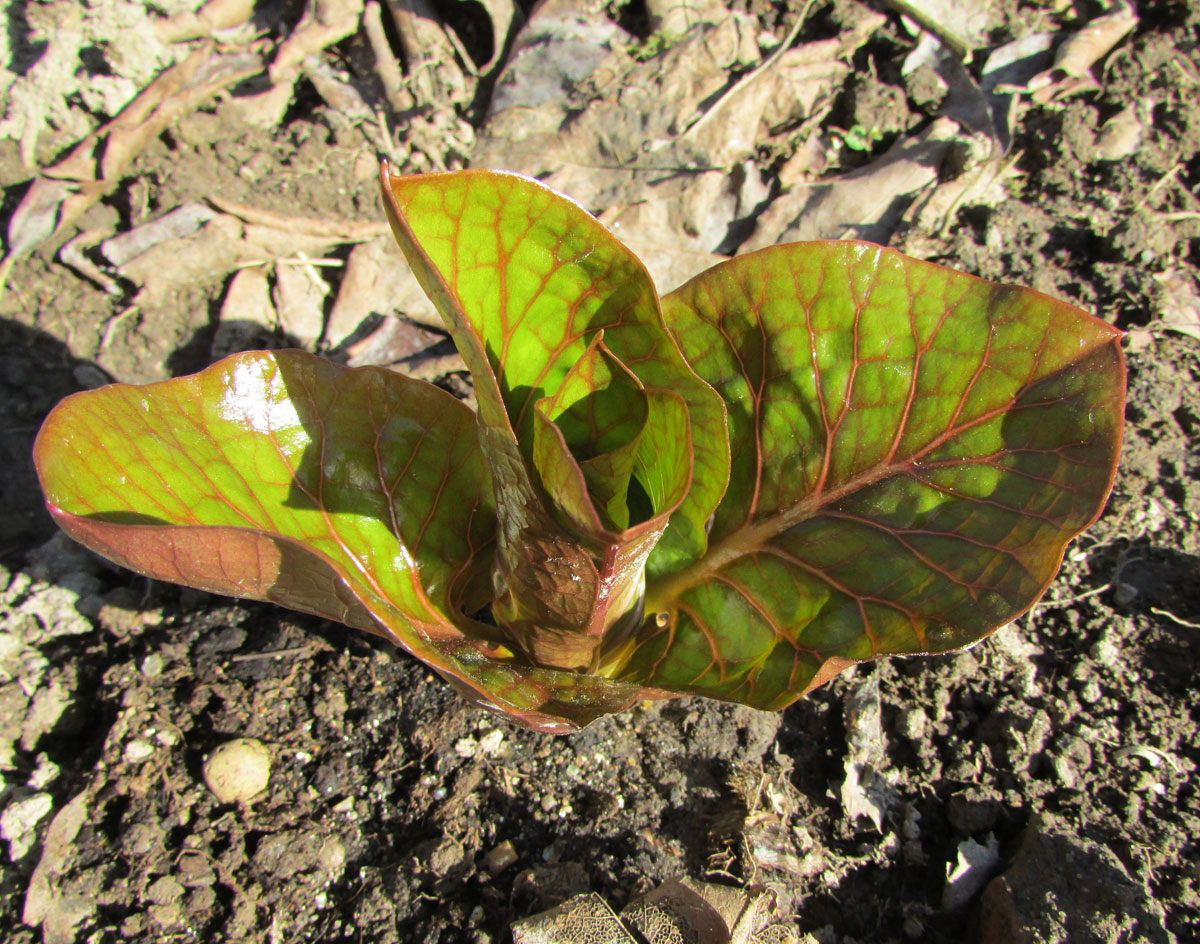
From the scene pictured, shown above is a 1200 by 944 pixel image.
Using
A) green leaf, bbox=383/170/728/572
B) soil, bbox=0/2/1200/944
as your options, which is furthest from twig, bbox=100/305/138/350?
green leaf, bbox=383/170/728/572

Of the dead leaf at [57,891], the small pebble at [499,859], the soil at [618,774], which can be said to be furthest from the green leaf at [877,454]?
the dead leaf at [57,891]

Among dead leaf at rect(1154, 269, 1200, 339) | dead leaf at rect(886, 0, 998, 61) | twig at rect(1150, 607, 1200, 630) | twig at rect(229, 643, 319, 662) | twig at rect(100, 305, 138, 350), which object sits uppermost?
dead leaf at rect(886, 0, 998, 61)

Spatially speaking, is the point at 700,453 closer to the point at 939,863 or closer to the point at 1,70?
the point at 939,863

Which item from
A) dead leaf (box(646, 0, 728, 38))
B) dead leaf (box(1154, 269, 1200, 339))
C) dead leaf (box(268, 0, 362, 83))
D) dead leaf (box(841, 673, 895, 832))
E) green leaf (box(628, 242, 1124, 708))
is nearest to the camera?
green leaf (box(628, 242, 1124, 708))

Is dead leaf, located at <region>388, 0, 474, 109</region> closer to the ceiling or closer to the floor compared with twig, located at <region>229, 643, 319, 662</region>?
closer to the ceiling

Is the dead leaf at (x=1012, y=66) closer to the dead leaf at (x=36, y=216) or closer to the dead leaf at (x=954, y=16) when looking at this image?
the dead leaf at (x=954, y=16)

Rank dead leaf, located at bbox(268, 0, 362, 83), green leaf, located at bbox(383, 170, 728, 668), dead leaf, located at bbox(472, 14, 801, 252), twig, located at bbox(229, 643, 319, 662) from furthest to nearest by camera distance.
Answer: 1. dead leaf, located at bbox(268, 0, 362, 83)
2. dead leaf, located at bbox(472, 14, 801, 252)
3. twig, located at bbox(229, 643, 319, 662)
4. green leaf, located at bbox(383, 170, 728, 668)

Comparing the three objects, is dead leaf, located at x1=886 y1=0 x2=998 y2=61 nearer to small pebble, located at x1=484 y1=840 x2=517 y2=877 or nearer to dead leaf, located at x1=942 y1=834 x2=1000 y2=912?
dead leaf, located at x1=942 y1=834 x2=1000 y2=912

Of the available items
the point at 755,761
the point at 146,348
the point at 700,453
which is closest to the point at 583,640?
the point at 700,453
